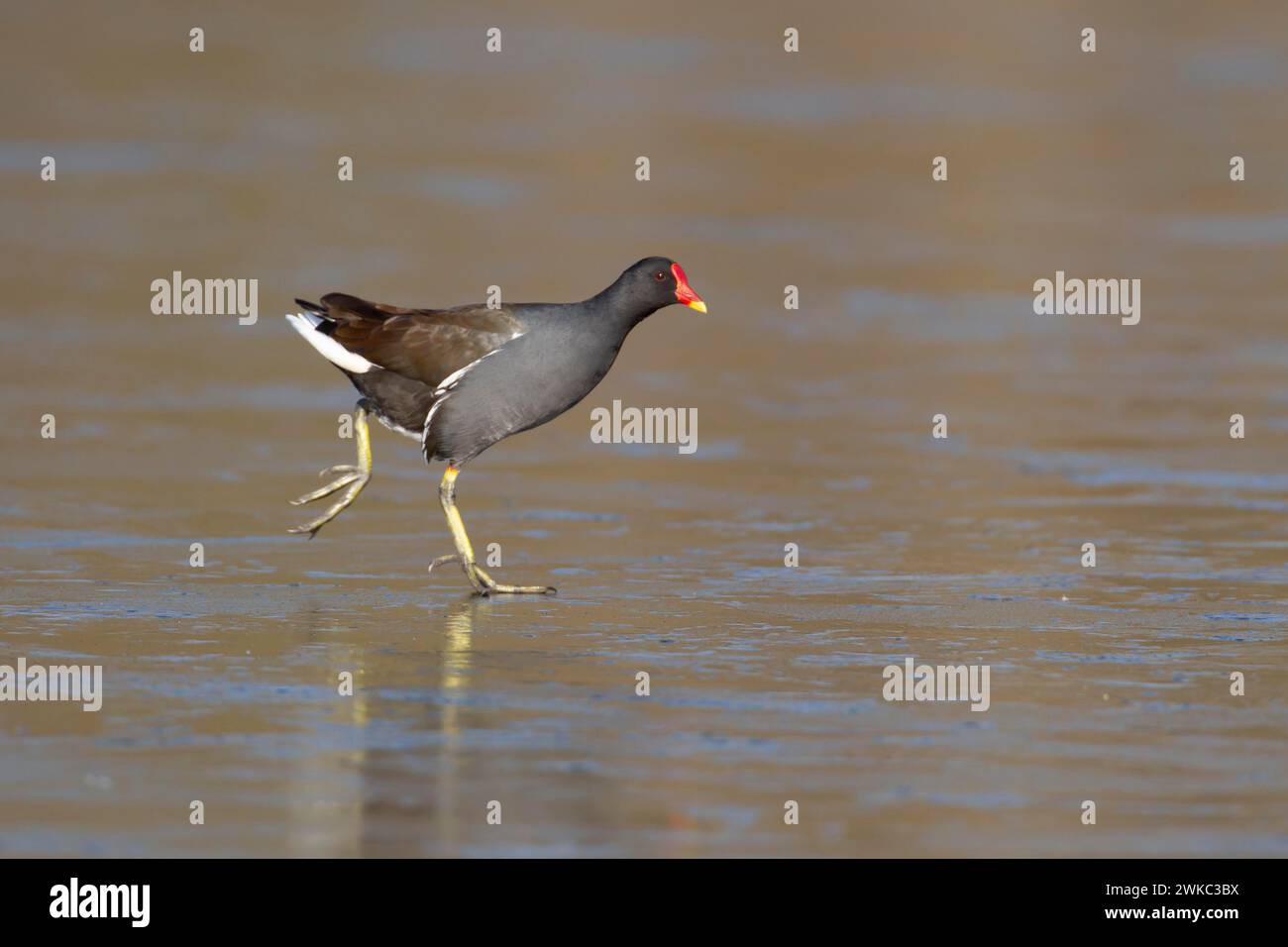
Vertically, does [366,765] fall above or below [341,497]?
below

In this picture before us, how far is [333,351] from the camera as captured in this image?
36.6 feet

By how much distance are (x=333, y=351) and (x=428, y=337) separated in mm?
640

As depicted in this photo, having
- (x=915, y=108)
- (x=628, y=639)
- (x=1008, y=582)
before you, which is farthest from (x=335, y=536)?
(x=915, y=108)

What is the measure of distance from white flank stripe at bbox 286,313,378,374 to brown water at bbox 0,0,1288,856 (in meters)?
0.97

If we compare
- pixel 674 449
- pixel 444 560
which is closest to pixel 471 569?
pixel 444 560

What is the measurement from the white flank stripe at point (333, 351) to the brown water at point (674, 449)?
0.97 m

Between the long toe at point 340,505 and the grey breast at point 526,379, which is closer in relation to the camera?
the grey breast at point 526,379

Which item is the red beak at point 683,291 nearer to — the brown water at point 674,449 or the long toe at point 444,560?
the brown water at point 674,449

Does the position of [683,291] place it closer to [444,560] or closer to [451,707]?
[444,560]

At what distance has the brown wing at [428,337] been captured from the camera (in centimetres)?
1069

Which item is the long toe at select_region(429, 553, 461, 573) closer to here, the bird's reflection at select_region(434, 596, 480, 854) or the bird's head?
the bird's reflection at select_region(434, 596, 480, 854)

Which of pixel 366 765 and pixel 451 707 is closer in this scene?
pixel 366 765

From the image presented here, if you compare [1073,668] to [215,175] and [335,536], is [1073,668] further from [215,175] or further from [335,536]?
[215,175]

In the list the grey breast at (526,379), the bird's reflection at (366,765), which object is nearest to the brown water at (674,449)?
the bird's reflection at (366,765)
